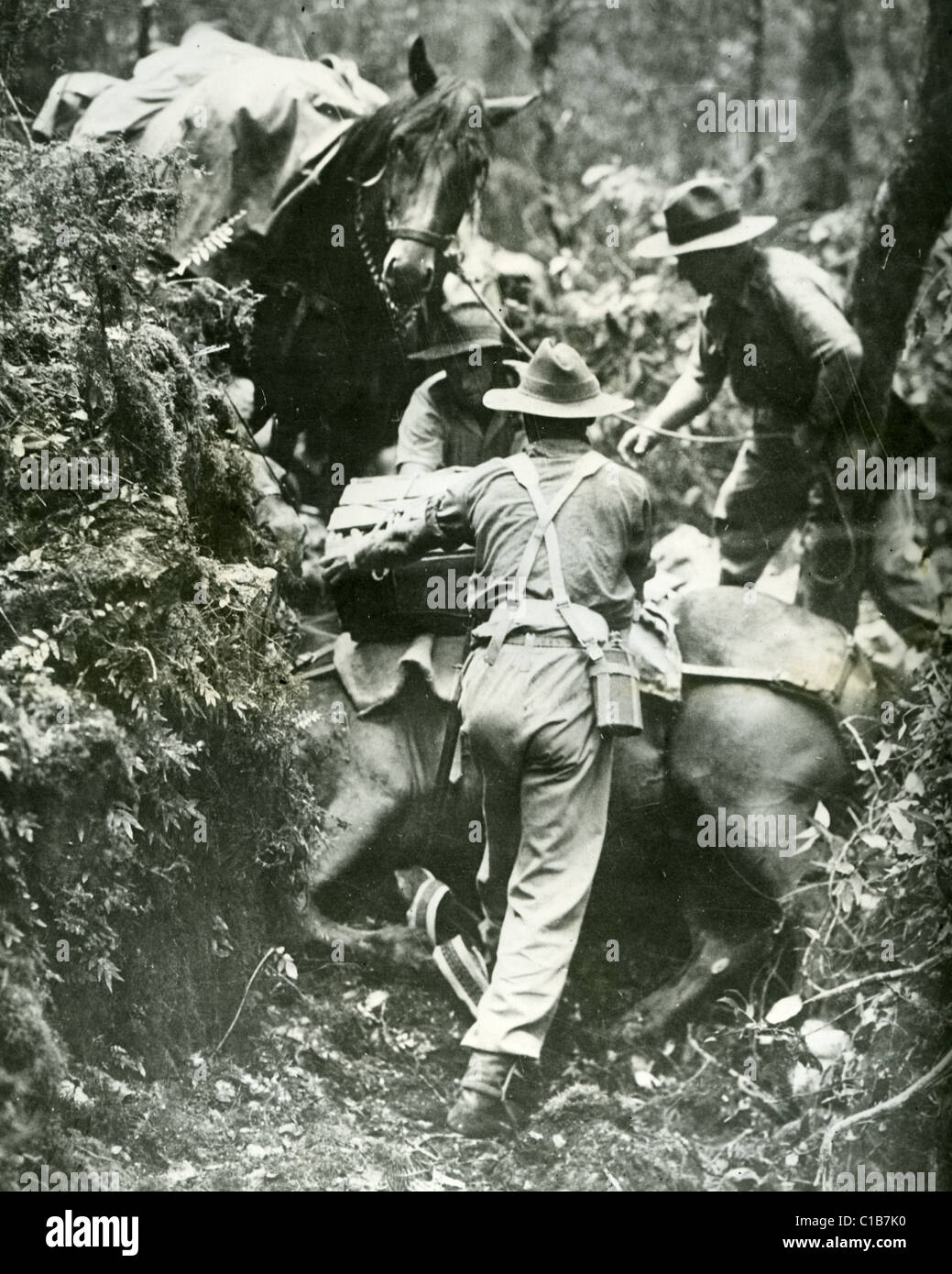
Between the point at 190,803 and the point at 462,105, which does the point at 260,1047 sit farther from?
the point at 462,105

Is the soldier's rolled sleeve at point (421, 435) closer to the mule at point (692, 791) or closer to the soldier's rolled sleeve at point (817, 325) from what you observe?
the mule at point (692, 791)

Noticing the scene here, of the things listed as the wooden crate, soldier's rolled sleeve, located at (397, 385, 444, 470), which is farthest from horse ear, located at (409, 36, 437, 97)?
the wooden crate

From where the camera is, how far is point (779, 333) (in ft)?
13.9

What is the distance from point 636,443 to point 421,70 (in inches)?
55.4

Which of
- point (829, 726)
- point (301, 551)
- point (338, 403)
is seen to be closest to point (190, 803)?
point (301, 551)

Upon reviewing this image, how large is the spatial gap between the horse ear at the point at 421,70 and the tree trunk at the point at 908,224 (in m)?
1.52

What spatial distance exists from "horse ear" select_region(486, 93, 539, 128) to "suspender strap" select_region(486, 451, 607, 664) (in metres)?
1.31

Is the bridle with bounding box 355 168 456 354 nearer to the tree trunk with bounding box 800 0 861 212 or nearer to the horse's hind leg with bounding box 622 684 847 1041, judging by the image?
the tree trunk with bounding box 800 0 861 212

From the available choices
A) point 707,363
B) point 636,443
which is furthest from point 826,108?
point 636,443

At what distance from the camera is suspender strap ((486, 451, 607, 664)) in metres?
3.84

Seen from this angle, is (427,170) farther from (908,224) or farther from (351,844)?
(351,844)

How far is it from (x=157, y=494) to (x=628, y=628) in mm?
1503

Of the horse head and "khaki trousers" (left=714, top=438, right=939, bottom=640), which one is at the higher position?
the horse head

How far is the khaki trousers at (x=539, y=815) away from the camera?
384cm
